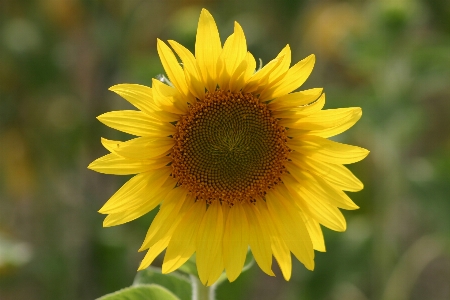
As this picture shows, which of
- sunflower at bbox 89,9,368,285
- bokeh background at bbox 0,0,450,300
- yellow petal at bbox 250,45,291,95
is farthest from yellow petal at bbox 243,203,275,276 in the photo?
bokeh background at bbox 0,0,450,300

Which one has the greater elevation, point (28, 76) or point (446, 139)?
point (28, 76)

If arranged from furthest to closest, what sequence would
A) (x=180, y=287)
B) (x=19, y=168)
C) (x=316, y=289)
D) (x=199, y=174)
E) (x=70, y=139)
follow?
(x=19, y=168) < (x=70, y=139) < (x=316, y=289) < (x=180, y=287) < (x=199, y=174)

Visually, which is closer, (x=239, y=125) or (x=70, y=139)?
(x=239, y=125)

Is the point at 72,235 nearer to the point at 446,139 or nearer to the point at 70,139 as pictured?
the point at 70,139

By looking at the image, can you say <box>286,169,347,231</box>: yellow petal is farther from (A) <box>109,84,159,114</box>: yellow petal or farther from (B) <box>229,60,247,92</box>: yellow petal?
(A) <box>109,84,159,114</box>: yellow petal

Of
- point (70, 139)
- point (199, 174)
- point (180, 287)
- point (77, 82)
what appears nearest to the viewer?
point (199, 174)

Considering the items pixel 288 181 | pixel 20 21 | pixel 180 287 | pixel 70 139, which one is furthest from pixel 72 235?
pixel 288 181

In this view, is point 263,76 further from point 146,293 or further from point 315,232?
point 146,293
